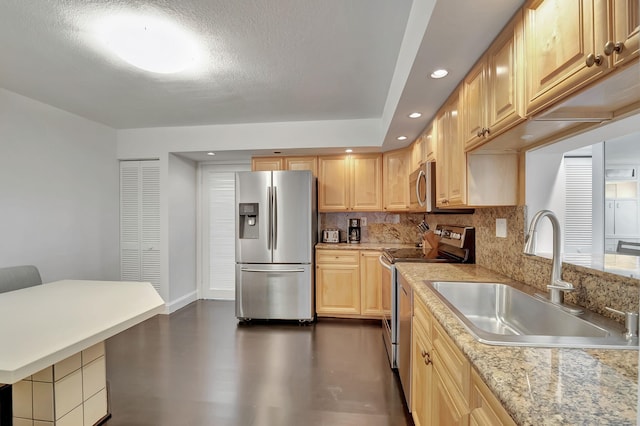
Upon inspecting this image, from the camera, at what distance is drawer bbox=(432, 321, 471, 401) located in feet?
3.15

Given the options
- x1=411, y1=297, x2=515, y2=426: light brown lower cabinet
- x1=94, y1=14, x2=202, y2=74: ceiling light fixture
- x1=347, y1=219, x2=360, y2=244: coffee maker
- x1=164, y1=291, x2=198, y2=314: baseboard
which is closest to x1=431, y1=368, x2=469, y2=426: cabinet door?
x1=411, y1=297, x2=515, y2=426: light brown lower cabinet

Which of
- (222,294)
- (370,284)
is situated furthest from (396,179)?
(222,294)

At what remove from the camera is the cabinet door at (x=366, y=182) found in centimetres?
389

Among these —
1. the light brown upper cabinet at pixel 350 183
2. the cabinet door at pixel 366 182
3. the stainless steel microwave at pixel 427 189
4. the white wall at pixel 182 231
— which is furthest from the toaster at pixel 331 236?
the white wall at pixel 182 231

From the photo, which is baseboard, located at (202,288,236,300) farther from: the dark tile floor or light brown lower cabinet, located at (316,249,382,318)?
light brown lower cabinet, located at (316,249,382,318)

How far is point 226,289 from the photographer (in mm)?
4582

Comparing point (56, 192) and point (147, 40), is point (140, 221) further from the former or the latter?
point (147, 40)

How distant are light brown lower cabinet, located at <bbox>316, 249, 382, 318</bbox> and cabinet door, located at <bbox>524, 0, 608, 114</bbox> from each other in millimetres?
2706

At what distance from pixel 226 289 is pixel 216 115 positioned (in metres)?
2.62

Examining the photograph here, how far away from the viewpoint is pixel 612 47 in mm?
749

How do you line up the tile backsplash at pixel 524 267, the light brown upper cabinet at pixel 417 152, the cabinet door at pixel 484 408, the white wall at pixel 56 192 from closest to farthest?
the cabinet door at pixel 484 408
the tile backsplash at pixel 524 267
the white wall at pixel 56 192
the light brown upper cabinet at pixel 417 152

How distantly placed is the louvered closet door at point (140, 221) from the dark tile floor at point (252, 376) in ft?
2.88

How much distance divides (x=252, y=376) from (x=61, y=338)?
1.48 meters

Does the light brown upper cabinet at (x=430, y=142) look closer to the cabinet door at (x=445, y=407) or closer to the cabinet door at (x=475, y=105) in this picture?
the cabinet door at (x=475, y=105)
